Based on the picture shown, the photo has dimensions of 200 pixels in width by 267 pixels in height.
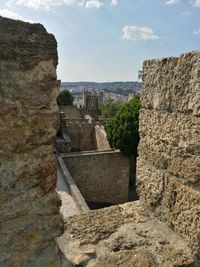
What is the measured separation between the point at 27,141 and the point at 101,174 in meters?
13.7

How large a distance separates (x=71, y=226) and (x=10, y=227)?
47.4 inches

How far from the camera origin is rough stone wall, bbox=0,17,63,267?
4.98ft

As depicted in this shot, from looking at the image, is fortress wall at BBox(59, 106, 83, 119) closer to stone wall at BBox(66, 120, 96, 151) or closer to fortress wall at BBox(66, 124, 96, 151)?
stone wall at BBox(66, 120, 96, 151)

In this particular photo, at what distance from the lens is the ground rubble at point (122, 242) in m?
2.33

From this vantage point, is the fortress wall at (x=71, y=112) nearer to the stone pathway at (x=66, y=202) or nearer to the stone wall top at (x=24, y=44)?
the stone pathway at (x=66, y=202)

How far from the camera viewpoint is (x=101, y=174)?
15.1m

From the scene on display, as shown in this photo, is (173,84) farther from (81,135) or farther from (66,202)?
(81,135)

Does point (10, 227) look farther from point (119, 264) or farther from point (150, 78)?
point (150, 78)

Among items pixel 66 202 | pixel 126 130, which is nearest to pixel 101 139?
pixel 126 130

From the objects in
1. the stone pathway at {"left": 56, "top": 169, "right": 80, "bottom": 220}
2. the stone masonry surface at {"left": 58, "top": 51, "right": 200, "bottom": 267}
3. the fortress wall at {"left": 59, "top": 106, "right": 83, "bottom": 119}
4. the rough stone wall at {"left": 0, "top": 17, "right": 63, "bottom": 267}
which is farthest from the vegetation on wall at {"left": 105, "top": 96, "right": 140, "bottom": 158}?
the fortress wall at {"left": 59, "top": 106, "right": 83, "bottom": 119}

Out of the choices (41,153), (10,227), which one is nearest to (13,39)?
(41,153)

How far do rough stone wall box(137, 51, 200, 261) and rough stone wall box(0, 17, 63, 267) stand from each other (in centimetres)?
110

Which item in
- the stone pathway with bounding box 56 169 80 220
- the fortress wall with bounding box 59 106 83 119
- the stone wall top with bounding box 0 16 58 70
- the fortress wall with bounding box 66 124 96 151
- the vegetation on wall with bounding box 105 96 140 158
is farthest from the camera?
the fortress wall with bounding box 59 106 83 119

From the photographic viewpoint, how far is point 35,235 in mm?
1689
